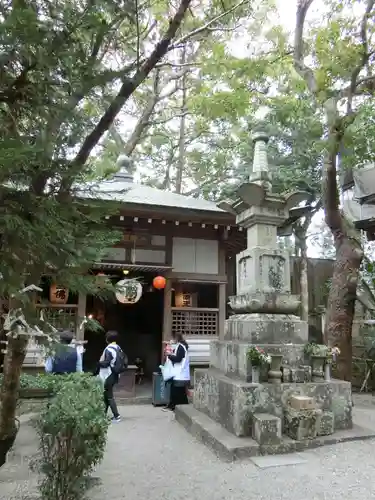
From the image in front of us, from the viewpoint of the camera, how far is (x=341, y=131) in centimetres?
837

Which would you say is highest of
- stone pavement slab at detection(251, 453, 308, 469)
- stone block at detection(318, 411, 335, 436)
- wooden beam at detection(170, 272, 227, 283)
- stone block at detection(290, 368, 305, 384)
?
wooden beam at detection(170, 272, 227, 283)

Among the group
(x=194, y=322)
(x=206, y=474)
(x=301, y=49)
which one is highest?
(x=301, y=49)

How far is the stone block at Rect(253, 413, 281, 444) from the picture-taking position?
5.18 m

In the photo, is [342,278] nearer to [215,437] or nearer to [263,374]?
[263,374]

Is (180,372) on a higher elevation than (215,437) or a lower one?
higher

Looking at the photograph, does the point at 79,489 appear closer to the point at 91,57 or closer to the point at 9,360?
the point at 9,360

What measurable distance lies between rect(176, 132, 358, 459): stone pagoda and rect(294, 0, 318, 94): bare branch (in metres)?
2.95

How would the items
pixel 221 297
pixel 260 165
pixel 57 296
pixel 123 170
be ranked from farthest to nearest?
pixel 123 170 < pixel 221 297 < pixel 57 296 < pixel 260 165

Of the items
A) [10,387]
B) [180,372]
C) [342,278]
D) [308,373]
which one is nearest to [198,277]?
[180,372]

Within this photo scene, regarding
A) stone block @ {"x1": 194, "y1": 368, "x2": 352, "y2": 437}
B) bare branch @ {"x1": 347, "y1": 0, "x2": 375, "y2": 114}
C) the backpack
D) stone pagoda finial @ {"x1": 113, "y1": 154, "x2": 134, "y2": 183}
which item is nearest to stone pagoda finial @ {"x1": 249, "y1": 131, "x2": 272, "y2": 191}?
bare branch @ {"x1": 347, "y1": 0, "x2": 375, "y2": 114}

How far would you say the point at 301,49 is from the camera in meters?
9.77

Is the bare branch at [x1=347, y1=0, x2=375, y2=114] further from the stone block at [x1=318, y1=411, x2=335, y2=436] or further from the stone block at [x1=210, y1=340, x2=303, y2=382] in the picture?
the stone block at [x1=318, y1=411, x2=335, y2=436]

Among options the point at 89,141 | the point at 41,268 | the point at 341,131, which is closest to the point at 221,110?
the point at 341,131

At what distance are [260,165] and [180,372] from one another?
4383mm
